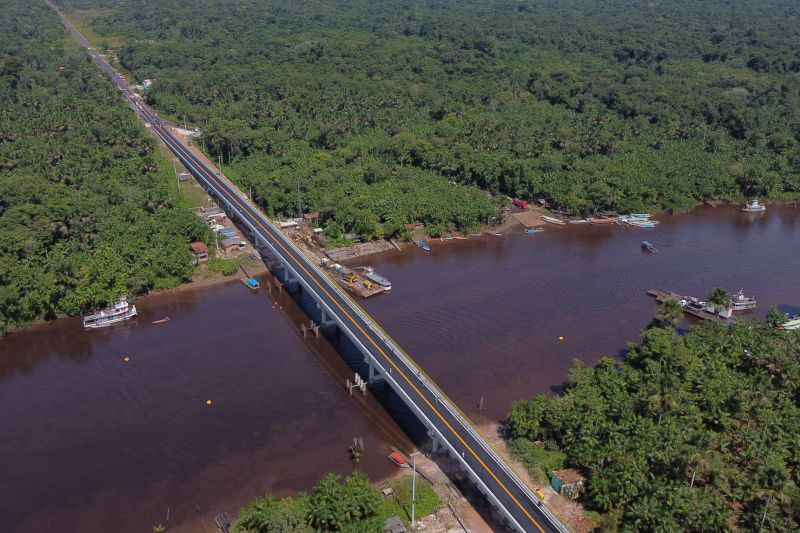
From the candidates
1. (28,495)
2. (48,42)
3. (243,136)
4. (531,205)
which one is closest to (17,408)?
(28,495)

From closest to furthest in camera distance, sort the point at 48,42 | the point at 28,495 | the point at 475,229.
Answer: the point at 28,495 < the point at 475,229 < the point at 48,42

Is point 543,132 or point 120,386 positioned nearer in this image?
point 120,386

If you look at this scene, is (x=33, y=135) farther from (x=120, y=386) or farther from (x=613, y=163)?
(x=613, y=163)

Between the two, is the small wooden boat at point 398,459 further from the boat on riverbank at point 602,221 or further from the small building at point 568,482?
the boat on riverbank at point 602,221

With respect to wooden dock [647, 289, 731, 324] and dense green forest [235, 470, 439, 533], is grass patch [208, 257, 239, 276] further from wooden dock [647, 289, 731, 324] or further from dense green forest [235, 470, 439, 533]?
wooden dock [647, 289, 731, 324]

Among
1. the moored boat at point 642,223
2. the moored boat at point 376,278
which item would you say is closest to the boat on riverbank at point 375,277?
the moored boat at point 376,278

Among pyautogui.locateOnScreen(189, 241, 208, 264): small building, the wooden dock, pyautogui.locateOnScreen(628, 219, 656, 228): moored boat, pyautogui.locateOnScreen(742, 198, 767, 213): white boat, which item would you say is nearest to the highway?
pyautogui.locateOnScreen(189, 241, 208, 264): small building

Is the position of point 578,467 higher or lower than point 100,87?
lower

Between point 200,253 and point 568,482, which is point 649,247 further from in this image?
point 200,253
